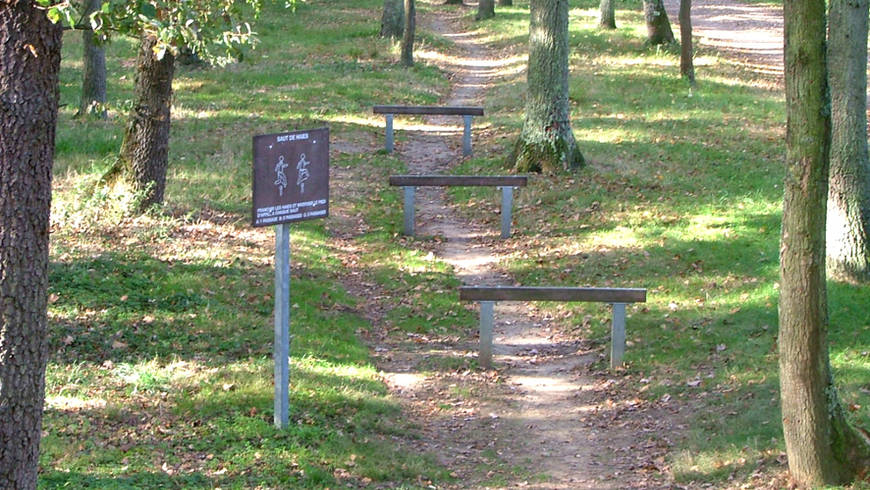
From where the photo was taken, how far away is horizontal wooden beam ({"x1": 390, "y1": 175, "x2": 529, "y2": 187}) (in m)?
14.6

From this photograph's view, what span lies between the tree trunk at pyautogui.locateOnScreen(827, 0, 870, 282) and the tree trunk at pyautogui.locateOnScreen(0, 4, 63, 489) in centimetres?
Answer: 821

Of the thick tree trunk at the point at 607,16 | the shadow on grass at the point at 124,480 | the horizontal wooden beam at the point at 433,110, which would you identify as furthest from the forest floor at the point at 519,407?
the thick tree trunk at the point at 607,16

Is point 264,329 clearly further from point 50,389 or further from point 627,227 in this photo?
point 627,227

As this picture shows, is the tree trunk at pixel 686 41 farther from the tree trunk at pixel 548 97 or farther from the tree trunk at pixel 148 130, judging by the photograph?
the tree trunk at pixel 148 130

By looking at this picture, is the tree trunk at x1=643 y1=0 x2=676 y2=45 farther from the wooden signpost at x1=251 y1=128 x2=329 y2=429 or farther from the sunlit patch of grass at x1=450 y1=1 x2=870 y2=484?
the wooden signpost at x1=251 y1=128 x2=329 y2=429

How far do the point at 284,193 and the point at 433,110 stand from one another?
11.4 metres

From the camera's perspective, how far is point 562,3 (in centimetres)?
1648

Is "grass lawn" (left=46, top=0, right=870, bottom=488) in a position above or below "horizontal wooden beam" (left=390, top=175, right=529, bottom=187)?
below

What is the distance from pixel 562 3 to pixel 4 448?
12660 millimetres

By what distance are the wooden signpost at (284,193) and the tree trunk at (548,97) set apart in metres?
8.73

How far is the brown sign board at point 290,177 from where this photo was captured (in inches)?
317

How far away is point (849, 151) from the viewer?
1095cm

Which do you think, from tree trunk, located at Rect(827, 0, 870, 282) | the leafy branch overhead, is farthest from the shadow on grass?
tree trunk, located at Rect(827, 0, 870, 282)

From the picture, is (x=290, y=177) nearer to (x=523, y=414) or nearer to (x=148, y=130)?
(x=523, y=414)
